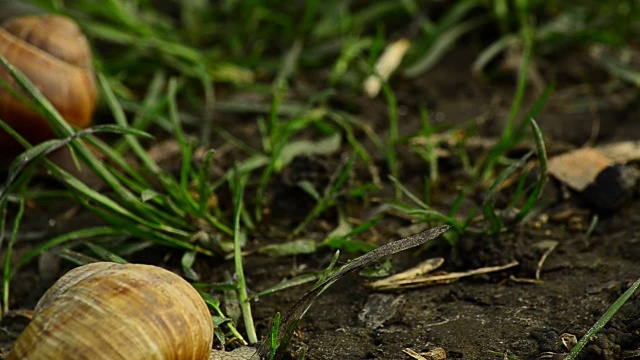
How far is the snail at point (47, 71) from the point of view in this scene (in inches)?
106

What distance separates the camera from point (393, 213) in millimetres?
2479

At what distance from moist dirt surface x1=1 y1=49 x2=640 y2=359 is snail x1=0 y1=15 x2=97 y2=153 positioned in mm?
265

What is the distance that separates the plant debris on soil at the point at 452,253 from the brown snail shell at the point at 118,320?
0.29 m

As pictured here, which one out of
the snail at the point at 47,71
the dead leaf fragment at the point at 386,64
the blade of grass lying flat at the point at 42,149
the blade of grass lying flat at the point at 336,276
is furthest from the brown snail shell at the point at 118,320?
the dead leaf fragment at the point at 386,64

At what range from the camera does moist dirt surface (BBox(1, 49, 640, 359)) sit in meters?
1.90

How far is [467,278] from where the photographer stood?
217 centimetres

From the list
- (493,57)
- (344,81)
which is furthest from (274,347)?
(493,57)

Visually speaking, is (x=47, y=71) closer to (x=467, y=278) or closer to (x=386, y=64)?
(x=386, y=64)

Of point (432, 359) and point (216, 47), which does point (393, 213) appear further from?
point (216, 47)

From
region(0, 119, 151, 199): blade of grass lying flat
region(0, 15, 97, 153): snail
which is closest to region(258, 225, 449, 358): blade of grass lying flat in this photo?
region(0, 119, 151, 199): blade of grass lying flat

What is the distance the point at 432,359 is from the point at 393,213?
27.9 inches

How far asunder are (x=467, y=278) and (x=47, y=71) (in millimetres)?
1524

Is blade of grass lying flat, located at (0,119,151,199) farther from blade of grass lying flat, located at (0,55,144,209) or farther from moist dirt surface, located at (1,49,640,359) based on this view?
moist dirt surface, located at (1,49,640,359)

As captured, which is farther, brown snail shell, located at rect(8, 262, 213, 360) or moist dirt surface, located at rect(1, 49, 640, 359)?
moist dirt surface, located at rect(1, 49, 640, 359)
